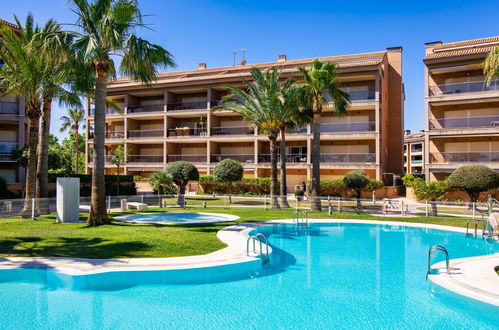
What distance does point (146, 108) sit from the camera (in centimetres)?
4088

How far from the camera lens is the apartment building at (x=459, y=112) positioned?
27219 mm

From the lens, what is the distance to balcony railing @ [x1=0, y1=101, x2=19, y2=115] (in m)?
28.9

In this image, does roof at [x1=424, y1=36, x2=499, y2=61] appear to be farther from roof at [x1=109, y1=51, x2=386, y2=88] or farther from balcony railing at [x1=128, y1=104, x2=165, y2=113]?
balcony railing at [x1=128, y1=104, x2=165, y2=113]

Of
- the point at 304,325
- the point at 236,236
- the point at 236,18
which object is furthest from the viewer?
the point at 236,18

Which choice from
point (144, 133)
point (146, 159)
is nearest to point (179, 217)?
point (146, 159)

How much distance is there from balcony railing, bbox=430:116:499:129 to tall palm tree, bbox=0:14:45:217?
2829 centimetres

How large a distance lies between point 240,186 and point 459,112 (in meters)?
20.2

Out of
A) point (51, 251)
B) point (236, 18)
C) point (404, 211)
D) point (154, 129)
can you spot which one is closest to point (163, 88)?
point (154, 129)

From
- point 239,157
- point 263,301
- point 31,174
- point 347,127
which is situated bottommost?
point 263,301

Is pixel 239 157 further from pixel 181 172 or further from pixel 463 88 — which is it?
pixel 463 88

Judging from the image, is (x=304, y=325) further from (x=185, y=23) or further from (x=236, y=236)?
(x=185, y=23)

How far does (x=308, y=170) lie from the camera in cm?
3281

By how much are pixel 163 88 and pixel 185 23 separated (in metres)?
23.3

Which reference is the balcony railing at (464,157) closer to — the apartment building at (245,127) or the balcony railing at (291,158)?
the apartment building at (245,127)
